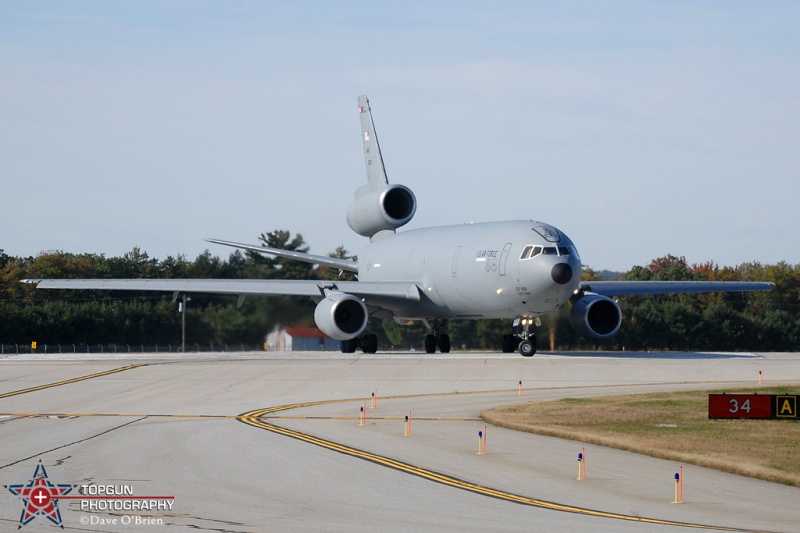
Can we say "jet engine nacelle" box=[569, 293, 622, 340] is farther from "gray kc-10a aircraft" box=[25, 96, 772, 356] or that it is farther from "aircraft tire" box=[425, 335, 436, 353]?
"aircraft tire" box=[425, 335, 436, 353]

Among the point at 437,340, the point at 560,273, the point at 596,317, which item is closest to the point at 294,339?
the point at 437,340

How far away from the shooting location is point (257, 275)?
81.0 metres

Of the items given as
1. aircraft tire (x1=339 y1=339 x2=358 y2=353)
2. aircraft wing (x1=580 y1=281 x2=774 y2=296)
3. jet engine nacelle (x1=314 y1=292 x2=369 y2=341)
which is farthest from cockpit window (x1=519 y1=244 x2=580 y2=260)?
aircraft tire (x1=339 y1=339 x2=358 y2=353)

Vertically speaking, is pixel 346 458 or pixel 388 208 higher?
pixel 388 208

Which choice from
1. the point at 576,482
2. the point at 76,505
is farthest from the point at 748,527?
the point at 76,505

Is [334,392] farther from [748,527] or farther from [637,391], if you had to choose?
[748,527]

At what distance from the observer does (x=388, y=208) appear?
62.9 metres

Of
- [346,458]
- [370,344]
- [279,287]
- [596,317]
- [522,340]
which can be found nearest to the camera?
[346,458]

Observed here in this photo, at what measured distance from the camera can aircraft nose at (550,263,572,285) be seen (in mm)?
46781

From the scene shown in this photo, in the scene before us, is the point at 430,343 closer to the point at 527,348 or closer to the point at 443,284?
the point at 443,284

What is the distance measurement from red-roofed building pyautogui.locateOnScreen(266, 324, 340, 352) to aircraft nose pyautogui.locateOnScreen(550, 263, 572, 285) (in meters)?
23.3

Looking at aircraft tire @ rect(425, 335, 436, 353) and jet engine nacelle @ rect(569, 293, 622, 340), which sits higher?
jet engine nacelle @ rect(569, 293, 622, 340)

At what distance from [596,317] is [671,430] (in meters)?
25.5

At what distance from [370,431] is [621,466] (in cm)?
702
